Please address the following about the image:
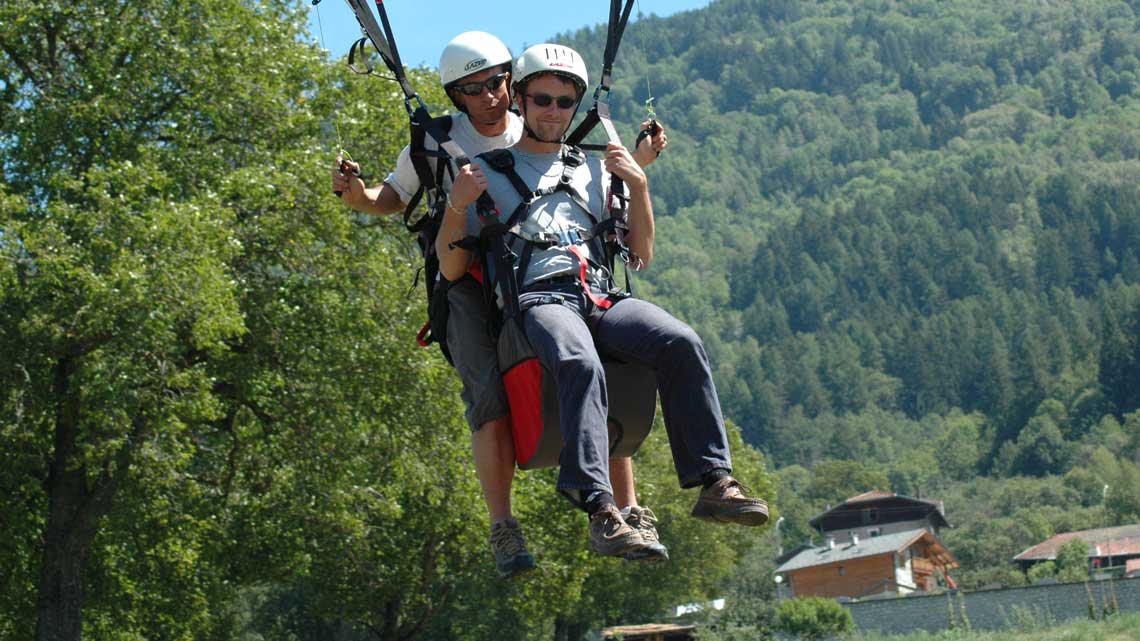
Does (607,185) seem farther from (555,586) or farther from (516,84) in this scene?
(555,586)

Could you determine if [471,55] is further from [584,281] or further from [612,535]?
[612,535]

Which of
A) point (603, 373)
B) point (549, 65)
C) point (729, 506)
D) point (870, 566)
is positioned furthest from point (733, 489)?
point (870, 566)

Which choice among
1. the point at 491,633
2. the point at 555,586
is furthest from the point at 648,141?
the point at 491,633

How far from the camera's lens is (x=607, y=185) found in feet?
23.5

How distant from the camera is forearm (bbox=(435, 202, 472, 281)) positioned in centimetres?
681

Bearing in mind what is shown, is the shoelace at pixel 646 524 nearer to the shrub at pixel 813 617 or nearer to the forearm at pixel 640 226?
the forearm at pixel 640 226

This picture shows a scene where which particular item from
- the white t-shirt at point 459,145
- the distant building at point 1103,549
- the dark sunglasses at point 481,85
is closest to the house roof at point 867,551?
the distant building at point 1103,549

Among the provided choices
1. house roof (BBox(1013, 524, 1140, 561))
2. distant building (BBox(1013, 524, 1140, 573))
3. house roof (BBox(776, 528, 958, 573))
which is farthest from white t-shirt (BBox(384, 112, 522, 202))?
house roof (BBox(1013, 524, 1140, 561))

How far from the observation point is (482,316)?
7094 millimetres

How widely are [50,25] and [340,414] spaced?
7.36 meters

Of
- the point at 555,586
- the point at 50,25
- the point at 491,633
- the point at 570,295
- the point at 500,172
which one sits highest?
the point at 50,25

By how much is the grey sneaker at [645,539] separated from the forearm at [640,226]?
3.70 feet

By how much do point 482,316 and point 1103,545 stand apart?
110407 millimetres

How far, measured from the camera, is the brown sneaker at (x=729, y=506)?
6.50m
